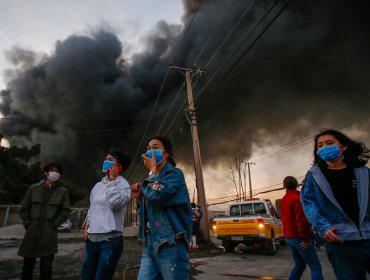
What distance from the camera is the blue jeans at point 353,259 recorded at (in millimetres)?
2094

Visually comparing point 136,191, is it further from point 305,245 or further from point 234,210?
point 234,210

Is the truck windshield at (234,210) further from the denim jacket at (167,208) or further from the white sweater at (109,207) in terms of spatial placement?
the denim jacket at (167,208)

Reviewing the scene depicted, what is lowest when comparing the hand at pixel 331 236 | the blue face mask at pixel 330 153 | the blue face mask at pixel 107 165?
the hand at pixel 331 236

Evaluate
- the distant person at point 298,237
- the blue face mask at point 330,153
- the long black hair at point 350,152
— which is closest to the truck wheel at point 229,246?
the distant person at point 298,237

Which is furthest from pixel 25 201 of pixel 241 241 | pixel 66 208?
pixel 241 241

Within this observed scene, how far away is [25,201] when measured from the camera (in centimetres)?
387

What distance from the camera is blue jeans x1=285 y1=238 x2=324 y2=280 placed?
3535 millimetres

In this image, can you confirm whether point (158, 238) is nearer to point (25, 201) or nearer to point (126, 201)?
point (126, 201)

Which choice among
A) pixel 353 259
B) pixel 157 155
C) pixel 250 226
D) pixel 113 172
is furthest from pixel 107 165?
pixel 250 226

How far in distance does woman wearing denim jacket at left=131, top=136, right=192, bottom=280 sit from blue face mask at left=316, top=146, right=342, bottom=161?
1.29 m

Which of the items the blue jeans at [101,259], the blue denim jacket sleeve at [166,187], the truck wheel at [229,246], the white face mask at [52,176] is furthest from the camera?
the truck wheel at [229,246]

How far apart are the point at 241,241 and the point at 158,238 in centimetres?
888

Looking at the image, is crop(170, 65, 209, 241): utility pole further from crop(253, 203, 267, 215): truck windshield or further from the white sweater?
the white sweater

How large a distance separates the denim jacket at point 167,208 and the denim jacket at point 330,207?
1.07 m
